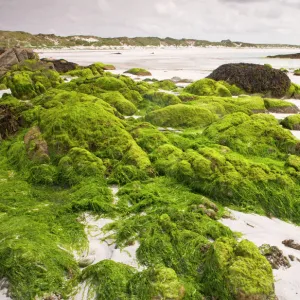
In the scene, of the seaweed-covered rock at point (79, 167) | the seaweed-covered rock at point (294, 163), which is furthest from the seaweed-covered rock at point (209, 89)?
the seaweed-covered rock at point (79, 167)

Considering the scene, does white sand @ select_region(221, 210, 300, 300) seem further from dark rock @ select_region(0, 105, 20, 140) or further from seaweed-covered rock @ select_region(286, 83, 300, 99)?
seaweed-covered rock @ select_region(286, 83, 300, 99)

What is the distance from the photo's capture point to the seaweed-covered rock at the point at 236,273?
8.36 feet

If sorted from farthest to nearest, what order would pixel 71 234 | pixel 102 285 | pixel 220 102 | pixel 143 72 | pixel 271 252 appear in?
pixel 143 72, pixel 220 102, pixel 71 234, pixel 271 252, pixel 102 285

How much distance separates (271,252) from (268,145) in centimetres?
317

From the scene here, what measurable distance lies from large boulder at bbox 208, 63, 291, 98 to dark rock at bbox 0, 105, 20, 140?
9.89 metres

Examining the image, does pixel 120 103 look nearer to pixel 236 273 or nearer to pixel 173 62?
pixel 236 273

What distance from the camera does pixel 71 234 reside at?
3.60 metres

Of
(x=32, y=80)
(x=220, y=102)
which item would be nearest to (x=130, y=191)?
(x=220, y=102)

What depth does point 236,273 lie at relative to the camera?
264 centimetres

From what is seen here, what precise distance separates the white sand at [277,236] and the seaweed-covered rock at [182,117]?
386cm

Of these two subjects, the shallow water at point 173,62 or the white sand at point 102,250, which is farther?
the shallow water at point 173,62

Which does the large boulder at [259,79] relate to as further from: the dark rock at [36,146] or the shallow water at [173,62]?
the dark rock at [36,146]

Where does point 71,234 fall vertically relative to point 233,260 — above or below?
below

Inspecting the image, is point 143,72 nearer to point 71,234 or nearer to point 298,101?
point 298,101
